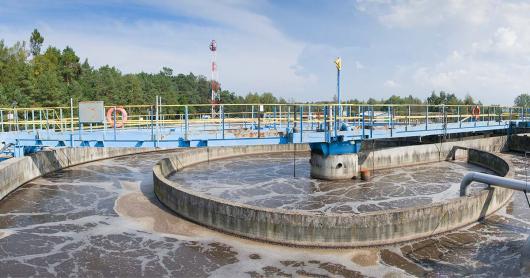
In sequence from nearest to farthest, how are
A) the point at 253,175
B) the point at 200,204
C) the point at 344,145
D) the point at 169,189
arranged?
the point at 200,204, the point at 169,189, the point at 344,145, the point at 253,175

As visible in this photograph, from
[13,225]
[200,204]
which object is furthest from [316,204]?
[13,225]

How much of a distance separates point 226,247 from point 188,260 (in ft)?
3.94

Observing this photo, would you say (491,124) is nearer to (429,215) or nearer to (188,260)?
(429,215)

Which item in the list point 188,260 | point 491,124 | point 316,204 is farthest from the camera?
point 491,124

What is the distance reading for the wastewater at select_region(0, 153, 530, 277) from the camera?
1034cm

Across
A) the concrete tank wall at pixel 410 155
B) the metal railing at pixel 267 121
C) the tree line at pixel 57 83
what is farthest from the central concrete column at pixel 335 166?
the tree line at pixel 57 83

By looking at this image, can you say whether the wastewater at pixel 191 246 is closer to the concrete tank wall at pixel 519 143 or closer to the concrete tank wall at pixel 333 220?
the concrete tank wall at pixel 333 220

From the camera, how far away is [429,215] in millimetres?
12062

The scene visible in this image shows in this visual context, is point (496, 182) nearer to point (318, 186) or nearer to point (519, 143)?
point (318, 186)

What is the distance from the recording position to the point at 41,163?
71.4ft

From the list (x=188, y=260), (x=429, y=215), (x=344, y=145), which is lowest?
(x=188, y=260)

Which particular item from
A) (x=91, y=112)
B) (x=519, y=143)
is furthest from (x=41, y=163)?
(x=519, y=143)

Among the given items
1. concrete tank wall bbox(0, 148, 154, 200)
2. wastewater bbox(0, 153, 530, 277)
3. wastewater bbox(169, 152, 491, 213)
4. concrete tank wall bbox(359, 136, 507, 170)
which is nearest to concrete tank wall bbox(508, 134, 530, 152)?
concrete tank wall bbox(359, 136, 507, 170)

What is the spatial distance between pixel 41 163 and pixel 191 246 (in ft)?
44.9
